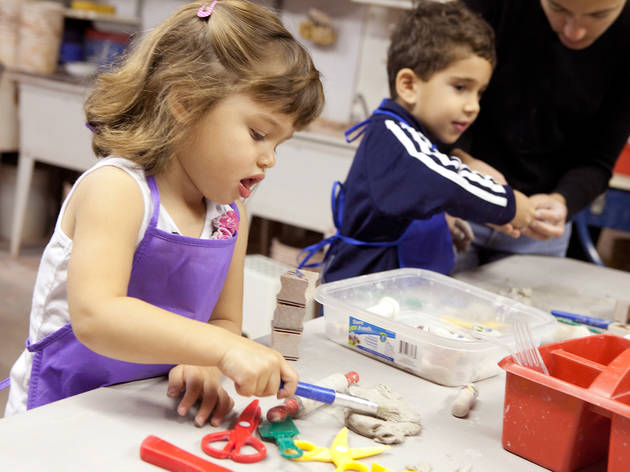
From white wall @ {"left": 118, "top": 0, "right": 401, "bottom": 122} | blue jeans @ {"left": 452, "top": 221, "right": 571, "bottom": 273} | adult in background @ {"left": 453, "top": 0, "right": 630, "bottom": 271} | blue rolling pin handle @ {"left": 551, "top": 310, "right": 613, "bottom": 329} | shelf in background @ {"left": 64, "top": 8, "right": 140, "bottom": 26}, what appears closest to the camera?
blue rolling pin handle @ {"left": 551, "top": 310, "right": 613, "bottom": 329}

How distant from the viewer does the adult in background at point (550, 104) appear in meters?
1.44

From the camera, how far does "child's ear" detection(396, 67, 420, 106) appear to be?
1.26m

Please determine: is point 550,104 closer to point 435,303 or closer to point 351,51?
point 435,303

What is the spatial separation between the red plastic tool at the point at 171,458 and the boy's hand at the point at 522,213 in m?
0.80

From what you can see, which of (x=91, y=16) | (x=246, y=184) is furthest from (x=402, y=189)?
(x=91, y=16)

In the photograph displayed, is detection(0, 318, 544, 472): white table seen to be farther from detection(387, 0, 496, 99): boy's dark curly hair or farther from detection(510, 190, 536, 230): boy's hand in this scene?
detection(387, 0, 496, 99): boy's dark curly hair

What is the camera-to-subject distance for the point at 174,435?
633 mm

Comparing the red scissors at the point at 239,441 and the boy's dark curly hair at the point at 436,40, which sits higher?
the boy's dark curly hair at the point at 436,40

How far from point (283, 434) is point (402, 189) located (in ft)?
1.92

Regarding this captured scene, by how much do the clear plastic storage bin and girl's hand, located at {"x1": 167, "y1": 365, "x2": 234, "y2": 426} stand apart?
0.25 metres

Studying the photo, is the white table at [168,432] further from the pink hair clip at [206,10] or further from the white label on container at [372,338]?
the pink hair clip at [206,10]

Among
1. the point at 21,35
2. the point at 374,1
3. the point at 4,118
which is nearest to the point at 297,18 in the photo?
the point at 374,1

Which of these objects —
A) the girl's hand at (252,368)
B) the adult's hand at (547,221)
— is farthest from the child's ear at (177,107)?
the adult's hand at (547,221)

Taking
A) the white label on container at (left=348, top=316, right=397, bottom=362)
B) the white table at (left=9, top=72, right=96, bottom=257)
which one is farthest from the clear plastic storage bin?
the white table at (left=9, top=72, right=96, bottom=257)
